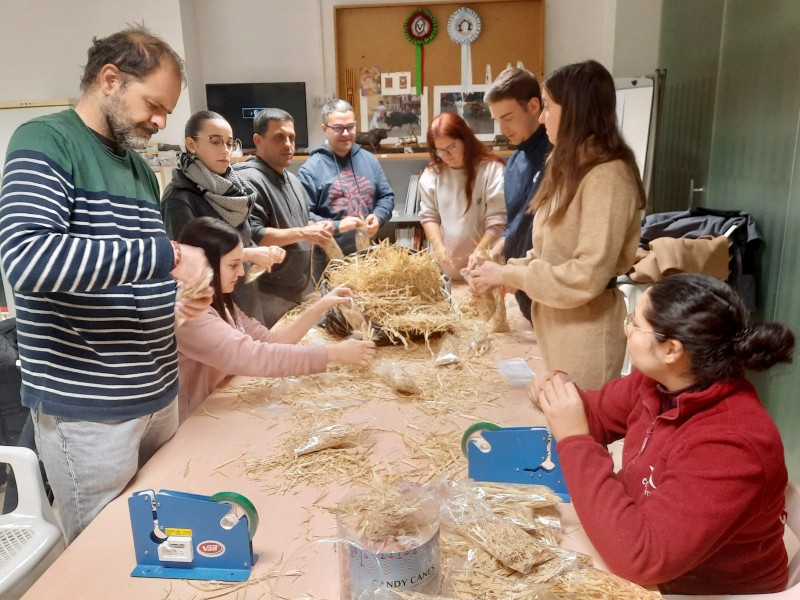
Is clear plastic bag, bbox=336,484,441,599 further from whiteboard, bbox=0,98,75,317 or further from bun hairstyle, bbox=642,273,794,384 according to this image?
whiteboard, bbox=0,98,75,317

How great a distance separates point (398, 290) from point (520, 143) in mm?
894

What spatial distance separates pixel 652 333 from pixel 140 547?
3.63 feet

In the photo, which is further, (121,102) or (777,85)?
(777,85)

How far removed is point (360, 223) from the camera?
3.68m

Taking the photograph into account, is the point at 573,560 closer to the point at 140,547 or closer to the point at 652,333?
the point at 652,333

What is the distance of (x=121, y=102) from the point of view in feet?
5.06

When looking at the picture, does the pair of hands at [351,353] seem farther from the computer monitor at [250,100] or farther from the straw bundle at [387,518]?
the computer monitor at [250,100]

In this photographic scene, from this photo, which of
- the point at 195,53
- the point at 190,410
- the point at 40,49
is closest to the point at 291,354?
the point at 190,410

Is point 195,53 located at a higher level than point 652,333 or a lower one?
higher

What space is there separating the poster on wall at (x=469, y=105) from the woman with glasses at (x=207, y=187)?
3341 millimetres

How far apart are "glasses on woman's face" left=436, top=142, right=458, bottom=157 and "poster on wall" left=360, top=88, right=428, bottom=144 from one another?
2.45 m

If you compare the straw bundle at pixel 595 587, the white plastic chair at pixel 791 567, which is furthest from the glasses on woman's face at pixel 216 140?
the white plastic chair at pixel 791 567

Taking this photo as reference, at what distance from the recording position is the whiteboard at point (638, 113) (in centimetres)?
427

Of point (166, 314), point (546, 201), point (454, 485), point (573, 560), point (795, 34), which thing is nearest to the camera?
point (573, 560)
